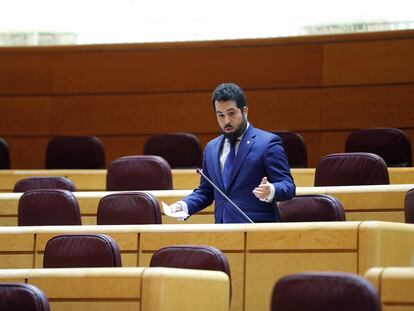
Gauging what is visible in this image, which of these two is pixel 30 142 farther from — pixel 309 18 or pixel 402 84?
pixel 402 84

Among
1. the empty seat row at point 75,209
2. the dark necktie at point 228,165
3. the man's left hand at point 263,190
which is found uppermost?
the dark necktie at point 228,165

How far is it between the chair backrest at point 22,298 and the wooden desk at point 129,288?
0.17 meters

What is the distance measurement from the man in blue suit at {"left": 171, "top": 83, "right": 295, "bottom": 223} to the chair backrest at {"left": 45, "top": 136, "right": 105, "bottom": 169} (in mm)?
1719

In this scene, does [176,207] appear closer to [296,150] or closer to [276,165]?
[276,165]

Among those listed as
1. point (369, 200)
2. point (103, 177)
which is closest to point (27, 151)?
point (103, 177)

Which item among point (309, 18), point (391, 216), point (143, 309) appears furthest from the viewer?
point (309, 18)

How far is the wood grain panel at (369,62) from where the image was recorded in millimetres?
4809

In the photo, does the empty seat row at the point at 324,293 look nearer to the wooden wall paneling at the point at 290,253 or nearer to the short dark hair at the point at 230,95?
the wooden wall paneling at the point at 290,253

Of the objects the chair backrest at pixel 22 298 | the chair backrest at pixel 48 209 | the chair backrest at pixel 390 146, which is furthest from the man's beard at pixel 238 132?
the chair backrest at pixel 390 146

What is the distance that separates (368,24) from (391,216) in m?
1.90

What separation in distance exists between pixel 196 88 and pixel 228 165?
2244mm

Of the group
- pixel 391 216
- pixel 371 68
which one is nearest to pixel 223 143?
pixel 391 216

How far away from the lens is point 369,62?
4.86m

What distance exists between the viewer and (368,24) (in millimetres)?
5031
